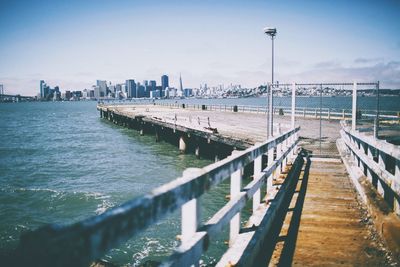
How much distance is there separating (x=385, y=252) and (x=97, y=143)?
32.6m

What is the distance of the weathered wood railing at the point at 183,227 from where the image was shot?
120 cm

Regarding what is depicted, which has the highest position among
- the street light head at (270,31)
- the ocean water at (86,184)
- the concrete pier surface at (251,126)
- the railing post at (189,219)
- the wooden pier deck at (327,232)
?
the street light head at (270,31)

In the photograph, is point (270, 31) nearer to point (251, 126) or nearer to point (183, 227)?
point (183, 227)

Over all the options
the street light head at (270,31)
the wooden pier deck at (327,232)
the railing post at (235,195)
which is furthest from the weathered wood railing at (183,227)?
the street light head at (270,31)

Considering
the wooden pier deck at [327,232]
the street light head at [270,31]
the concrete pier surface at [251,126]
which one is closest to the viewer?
the wooden pier deck at [327,232]

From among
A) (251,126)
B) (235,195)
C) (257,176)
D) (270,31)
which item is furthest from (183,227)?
(251,126)

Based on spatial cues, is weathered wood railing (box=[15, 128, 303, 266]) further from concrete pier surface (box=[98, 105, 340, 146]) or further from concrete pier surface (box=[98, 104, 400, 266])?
concrete pier surface (box=[98, 105, 340, 146])

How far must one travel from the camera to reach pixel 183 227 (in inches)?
100

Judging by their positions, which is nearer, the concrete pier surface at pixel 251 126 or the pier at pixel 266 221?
the pier at pixel 266 221

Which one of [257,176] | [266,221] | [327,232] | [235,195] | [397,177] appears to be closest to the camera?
[235,195]

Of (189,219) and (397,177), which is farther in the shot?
(397,177)

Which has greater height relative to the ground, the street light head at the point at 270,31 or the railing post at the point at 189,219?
the street light head at the point at 270,31

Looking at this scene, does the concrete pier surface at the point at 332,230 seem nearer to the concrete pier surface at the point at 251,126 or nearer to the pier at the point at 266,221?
the pier at the point at 266,221

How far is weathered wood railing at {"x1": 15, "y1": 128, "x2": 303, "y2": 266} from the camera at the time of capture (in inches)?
47.1
